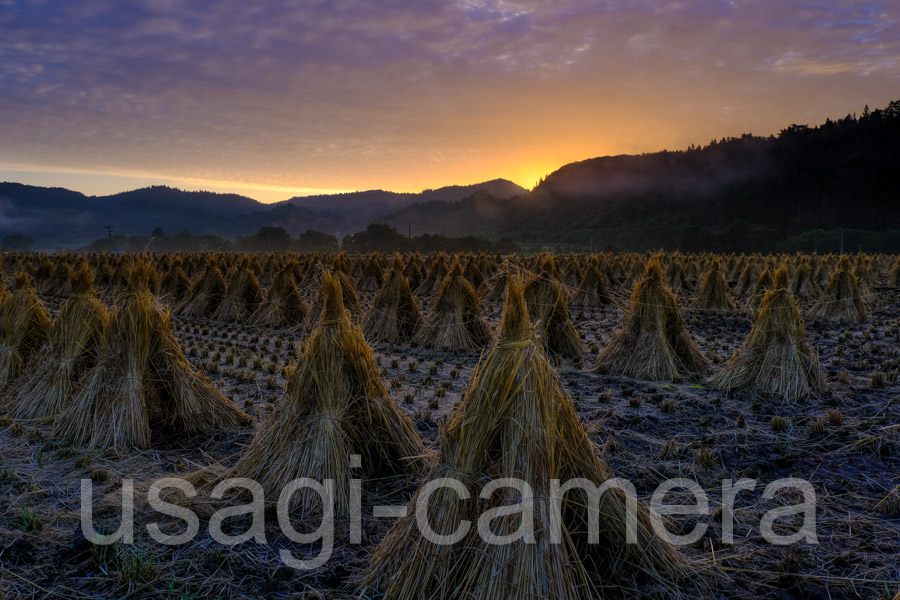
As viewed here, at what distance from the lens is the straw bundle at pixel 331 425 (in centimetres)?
358

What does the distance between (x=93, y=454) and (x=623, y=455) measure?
14.3 feet

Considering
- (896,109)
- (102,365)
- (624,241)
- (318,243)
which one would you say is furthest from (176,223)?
(102,365)

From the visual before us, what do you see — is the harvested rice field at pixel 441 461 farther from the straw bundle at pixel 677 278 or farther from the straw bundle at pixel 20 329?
the straw bundle at pixel 677 278

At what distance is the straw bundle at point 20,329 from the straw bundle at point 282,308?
5458 millimetres

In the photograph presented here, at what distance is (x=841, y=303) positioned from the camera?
12.5 m

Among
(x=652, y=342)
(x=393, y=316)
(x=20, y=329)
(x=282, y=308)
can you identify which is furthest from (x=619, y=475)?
(x=282, y=308)

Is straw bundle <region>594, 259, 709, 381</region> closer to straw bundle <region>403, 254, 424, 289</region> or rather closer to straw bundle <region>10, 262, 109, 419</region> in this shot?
straw bundle <region>10, 262, 109, 419</region>

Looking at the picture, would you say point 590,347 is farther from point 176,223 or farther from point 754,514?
point 176,223

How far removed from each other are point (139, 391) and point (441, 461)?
3451 millimetres

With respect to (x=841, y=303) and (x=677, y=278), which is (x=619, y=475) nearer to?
(x=841, y=303)

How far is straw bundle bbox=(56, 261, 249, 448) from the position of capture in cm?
459

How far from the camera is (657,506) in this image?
11.6 ft

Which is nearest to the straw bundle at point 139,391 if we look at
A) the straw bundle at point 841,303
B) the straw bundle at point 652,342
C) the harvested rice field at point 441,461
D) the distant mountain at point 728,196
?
the harvested rice field at point 441,461

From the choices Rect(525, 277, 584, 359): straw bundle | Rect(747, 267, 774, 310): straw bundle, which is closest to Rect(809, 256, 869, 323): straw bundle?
Rect(747, 267, 774, 310): straw bundle
